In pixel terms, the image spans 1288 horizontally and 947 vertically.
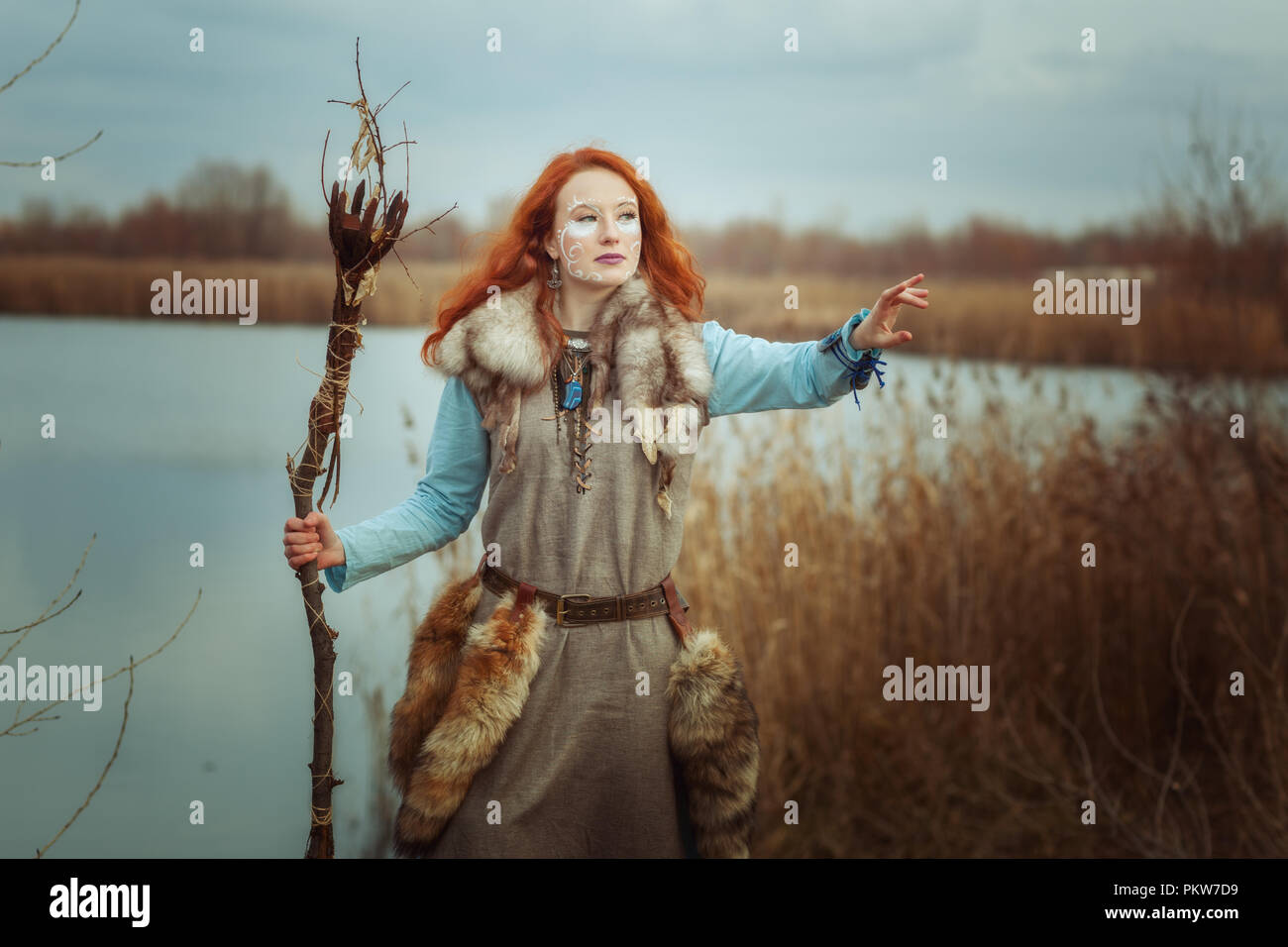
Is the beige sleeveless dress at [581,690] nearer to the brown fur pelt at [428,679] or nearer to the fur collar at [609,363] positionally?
the fur collar at [609,363]

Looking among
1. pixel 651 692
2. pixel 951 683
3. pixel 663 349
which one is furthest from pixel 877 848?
pixel 663 349

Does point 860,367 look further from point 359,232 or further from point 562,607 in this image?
point 359,232

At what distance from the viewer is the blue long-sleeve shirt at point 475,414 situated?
2137mm

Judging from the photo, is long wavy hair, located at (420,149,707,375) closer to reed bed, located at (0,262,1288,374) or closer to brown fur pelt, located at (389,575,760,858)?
brown fur pelt, located at (389,575,760,858)

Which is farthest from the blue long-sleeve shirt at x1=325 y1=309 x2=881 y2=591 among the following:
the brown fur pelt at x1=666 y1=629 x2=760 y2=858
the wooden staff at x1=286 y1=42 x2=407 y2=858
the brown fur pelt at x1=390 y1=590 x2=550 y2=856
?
the brown fur pelt at x1=666 y1=629 x2=760 y2=858

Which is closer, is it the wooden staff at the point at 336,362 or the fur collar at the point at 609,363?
the wooden staff at the point at 336,362

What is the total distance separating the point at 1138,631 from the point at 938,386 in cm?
125

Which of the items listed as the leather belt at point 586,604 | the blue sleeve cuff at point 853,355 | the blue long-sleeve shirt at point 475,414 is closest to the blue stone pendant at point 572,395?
the blue long-sleeve shirt at point 475,414

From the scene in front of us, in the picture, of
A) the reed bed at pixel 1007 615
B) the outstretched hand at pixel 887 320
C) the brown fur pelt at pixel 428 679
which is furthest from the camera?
the reed bed at pixel 1007 615

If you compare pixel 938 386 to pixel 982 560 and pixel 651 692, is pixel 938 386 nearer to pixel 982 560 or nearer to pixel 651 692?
pixel 982 560

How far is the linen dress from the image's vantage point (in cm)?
214

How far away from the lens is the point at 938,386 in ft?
14.8

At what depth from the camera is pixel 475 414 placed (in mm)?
2246

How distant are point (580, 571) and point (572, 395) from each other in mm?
353
